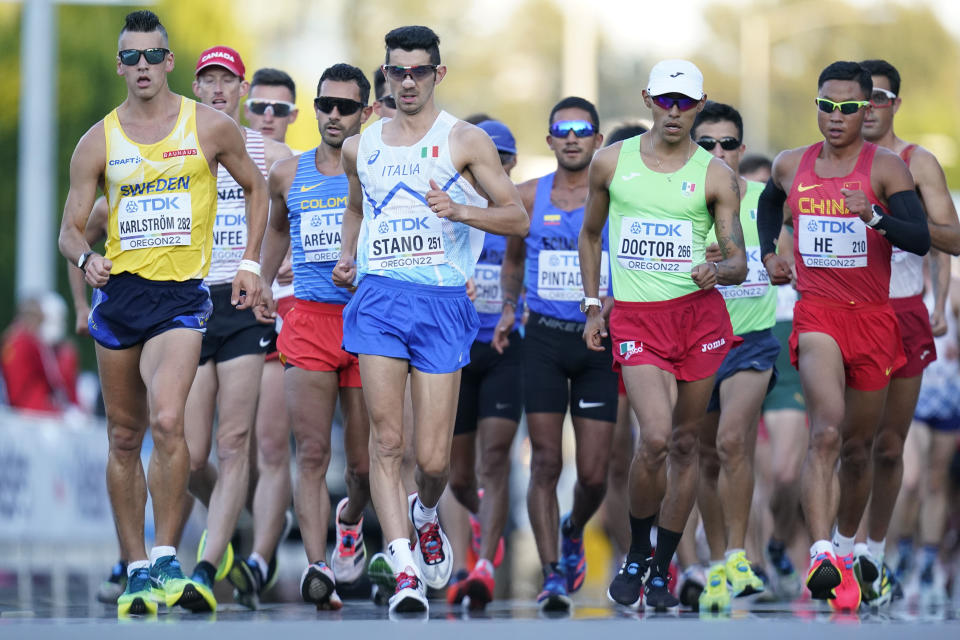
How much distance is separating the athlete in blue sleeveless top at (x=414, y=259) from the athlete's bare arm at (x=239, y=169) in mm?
605

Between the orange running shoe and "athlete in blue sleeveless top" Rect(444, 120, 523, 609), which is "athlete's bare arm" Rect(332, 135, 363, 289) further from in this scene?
the orange running shoe

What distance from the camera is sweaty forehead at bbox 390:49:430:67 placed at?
9367 mm

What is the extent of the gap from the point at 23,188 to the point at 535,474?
48.6 feet

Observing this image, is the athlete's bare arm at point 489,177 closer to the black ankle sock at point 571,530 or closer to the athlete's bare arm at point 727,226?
the athlete's bare arm at point 727,226

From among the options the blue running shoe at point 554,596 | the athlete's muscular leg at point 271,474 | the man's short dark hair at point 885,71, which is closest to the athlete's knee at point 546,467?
the blue running shoe at point 554,596

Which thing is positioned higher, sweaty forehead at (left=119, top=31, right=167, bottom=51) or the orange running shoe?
sweaty forehead at (left=119, top=31, right=167, bottom=51)

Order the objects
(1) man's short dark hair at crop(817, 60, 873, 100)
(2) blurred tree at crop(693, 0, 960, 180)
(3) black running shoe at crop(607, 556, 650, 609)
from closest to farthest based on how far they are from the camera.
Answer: (3) black running shoe at crop(607, 556, 650, 609) < (1) man's short dark hair at crop(817, 60, 873, 100) < (2) blurred tree at crop(693, 0, 960, 180)

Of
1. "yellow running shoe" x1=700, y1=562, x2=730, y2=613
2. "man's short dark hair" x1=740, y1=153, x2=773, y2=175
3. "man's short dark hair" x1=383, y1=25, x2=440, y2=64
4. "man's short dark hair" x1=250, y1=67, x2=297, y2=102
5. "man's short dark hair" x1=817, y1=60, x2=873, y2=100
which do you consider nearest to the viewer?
"man's short dark hair" x1=383, y1=25, x2=440, y2=64

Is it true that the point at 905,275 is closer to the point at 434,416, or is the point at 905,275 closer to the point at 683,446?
the point at 683,446

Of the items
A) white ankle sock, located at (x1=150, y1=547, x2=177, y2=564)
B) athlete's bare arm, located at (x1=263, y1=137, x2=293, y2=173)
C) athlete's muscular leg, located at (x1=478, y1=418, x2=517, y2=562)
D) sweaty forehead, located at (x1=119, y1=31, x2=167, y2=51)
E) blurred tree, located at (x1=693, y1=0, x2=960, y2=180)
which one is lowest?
white ankle sock, located at (x1=150, y1=547, x2=177, y2=564)

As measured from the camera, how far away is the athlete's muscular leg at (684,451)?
1005 centimetres

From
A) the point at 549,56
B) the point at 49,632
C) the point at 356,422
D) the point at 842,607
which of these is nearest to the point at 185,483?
the point at 356,422

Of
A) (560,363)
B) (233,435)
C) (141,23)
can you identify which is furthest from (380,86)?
(141,23)

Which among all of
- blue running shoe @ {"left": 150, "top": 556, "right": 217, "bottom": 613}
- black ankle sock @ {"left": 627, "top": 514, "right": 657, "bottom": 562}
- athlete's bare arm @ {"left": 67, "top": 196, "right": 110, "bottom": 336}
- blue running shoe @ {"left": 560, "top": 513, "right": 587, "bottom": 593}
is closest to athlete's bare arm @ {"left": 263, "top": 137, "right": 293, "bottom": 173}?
athlete's bare arm @ {"left": 67, "top": 196, "right": 110, "bottom": 336}
